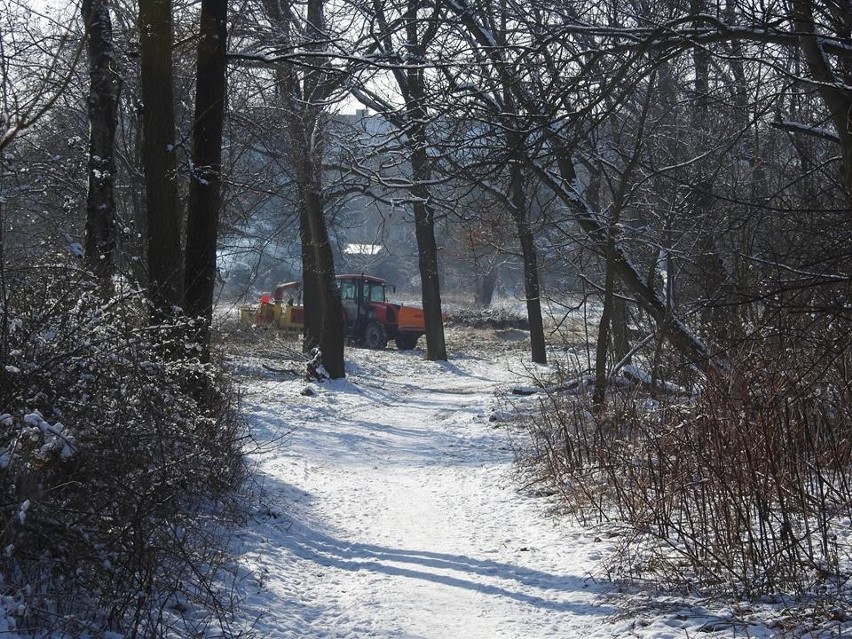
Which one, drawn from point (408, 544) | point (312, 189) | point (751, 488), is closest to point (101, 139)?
point (408, 544)

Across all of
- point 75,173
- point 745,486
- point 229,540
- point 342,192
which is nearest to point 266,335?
point 342,192

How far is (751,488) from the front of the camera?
5.05 meters

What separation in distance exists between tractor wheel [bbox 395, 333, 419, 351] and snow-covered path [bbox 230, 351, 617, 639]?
19764 millimetres

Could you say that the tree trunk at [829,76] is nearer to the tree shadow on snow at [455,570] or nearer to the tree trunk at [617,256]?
the tree shadow on snow at [455,570]

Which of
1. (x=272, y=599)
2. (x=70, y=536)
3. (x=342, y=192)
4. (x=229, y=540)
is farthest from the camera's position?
(x=342, y=192)

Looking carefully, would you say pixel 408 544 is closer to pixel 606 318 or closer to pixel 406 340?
pixel 606 318

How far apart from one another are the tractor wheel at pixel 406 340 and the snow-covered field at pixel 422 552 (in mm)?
20017

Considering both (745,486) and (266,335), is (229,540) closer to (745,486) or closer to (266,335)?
(745,486)

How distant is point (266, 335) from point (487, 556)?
22.2 meters

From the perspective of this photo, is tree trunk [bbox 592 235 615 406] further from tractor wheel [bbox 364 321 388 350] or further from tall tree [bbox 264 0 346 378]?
tractor wheel [bbox 364 321 388 350]

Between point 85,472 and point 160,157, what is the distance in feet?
16.1

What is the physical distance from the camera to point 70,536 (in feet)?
13.7

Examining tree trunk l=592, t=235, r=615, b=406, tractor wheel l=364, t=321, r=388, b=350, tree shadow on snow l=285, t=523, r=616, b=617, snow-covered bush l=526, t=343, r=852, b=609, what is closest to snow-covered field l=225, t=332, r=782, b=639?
tree shadow on snow l=285, t=523, r=616, b=617

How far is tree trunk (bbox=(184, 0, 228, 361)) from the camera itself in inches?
354
